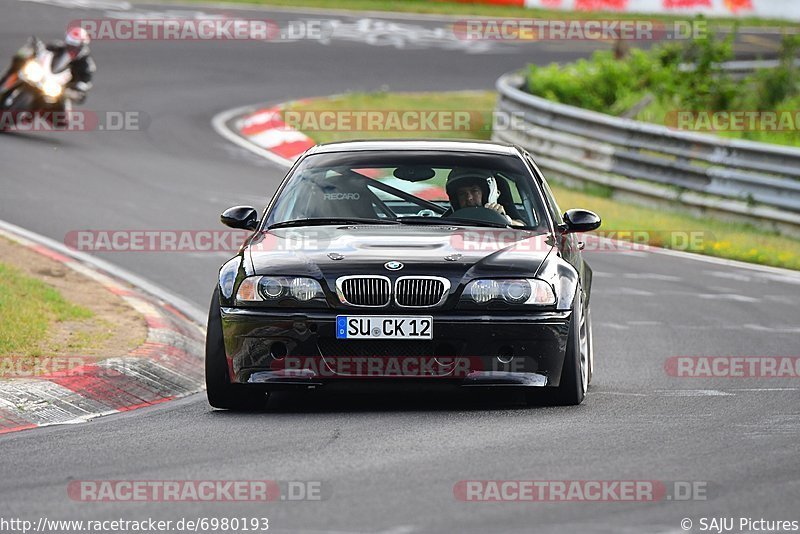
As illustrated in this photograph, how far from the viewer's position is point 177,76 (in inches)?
1074

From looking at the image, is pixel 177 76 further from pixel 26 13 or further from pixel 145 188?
pixel 145 188

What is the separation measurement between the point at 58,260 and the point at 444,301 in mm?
6209

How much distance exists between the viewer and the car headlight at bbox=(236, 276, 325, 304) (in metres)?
7.82

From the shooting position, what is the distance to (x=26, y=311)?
10.5 meters

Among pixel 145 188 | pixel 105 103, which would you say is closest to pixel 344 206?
pixel 145 188

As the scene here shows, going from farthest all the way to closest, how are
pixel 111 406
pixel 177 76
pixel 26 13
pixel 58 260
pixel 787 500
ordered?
pixel 26 13
pixel 177 76
pixel 58 260
pixel 111 406
pixel 787 500

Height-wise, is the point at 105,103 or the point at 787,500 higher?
the point at 787,500
